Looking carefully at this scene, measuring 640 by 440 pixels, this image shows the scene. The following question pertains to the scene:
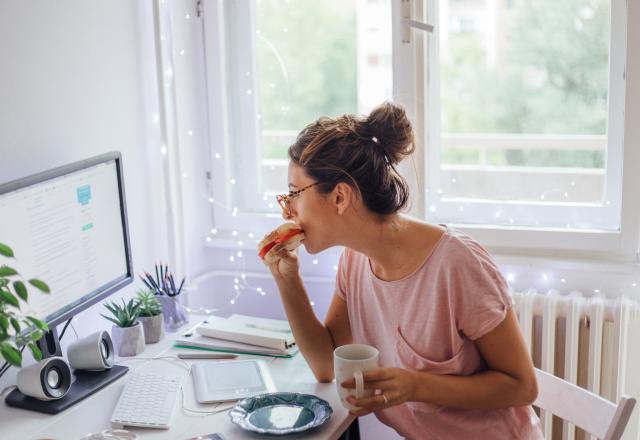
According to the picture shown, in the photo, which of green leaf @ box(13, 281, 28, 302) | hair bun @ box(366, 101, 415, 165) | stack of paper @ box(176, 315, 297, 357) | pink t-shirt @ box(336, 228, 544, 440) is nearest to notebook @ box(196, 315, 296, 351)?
stack of paper @ box(176, 315, 297, 357)

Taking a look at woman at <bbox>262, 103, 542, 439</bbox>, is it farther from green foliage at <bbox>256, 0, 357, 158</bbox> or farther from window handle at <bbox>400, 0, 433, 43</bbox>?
green foliage at <bbox>256, 0, 357, 158</bbox>

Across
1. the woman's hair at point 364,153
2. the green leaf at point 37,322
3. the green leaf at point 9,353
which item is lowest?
the green leaf at point 9,353

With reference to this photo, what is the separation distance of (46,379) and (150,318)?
366 millimetres

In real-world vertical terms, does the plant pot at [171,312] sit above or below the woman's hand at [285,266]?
below

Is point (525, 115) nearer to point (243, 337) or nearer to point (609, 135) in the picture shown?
point (609, 135)

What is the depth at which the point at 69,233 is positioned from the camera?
5.54 feet

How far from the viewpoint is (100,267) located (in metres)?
1.81

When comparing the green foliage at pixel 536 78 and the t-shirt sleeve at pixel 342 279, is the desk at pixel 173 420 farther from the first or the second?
the green foliage at pixel 536 78

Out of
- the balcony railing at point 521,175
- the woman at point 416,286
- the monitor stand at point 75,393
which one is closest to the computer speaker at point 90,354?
the monitor stand at point 75,393

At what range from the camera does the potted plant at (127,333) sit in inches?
72.3

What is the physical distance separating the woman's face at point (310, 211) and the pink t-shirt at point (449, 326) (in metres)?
0.15

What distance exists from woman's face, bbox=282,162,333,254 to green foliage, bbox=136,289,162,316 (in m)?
0.50

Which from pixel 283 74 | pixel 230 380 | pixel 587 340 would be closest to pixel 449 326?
pixel 230 380

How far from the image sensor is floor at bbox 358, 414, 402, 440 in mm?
2352
